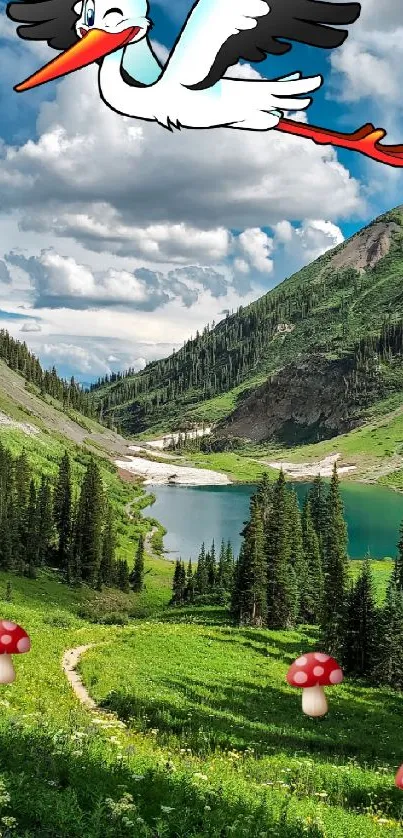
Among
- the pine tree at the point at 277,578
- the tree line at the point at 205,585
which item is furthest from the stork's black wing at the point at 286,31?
the tree line at the point at 205,585

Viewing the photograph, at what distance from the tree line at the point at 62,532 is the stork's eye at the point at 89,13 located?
72.9m

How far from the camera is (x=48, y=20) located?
4438mm

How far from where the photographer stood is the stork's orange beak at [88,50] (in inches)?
163

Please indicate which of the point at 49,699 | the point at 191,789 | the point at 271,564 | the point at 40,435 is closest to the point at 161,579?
the point at 271,564

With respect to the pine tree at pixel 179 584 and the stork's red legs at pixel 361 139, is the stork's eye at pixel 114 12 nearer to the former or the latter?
the stork's red legs at pixel 361 139

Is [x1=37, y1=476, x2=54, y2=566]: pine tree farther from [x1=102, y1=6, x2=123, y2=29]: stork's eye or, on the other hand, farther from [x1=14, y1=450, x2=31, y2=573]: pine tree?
[x1=102, y1=6, x2=123, y2=29]: stork's eye

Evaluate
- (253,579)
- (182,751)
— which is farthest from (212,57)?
(253,579)

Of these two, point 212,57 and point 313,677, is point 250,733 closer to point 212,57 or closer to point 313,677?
point 313,677

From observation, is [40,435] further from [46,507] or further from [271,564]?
[271,564]

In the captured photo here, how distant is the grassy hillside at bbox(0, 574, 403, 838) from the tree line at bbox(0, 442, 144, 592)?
43465 mm

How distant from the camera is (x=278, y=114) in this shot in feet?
14.9

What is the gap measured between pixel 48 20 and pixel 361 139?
7.74ft

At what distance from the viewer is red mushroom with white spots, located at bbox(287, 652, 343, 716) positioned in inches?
177

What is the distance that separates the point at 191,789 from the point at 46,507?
265 ft
